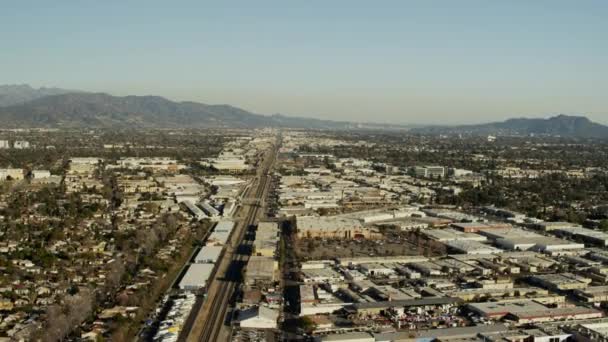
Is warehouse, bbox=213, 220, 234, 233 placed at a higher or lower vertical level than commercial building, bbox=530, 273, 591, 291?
lower

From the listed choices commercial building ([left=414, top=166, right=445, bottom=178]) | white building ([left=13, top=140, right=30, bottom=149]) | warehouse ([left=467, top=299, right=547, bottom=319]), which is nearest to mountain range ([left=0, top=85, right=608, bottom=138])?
white building ([left=13, top=140, right=30, bottom=149])

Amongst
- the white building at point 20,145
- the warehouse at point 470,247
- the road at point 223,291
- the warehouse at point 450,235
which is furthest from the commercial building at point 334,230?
the white building at point 20,145

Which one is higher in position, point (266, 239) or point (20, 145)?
point (20, 145)

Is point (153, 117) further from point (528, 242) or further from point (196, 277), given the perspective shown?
point (196, 277)

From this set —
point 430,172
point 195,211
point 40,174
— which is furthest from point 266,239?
point 430,172

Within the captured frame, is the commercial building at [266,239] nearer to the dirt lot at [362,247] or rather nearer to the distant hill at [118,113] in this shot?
the dirt lot at [362,247]

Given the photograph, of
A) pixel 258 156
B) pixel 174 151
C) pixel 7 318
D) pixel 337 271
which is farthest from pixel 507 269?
pixel 174 151

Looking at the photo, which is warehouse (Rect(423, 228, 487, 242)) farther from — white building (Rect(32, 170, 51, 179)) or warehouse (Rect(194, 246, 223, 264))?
white building (Rect(32, 170, 51, 179))

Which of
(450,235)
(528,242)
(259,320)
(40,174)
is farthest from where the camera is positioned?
(40,174)
